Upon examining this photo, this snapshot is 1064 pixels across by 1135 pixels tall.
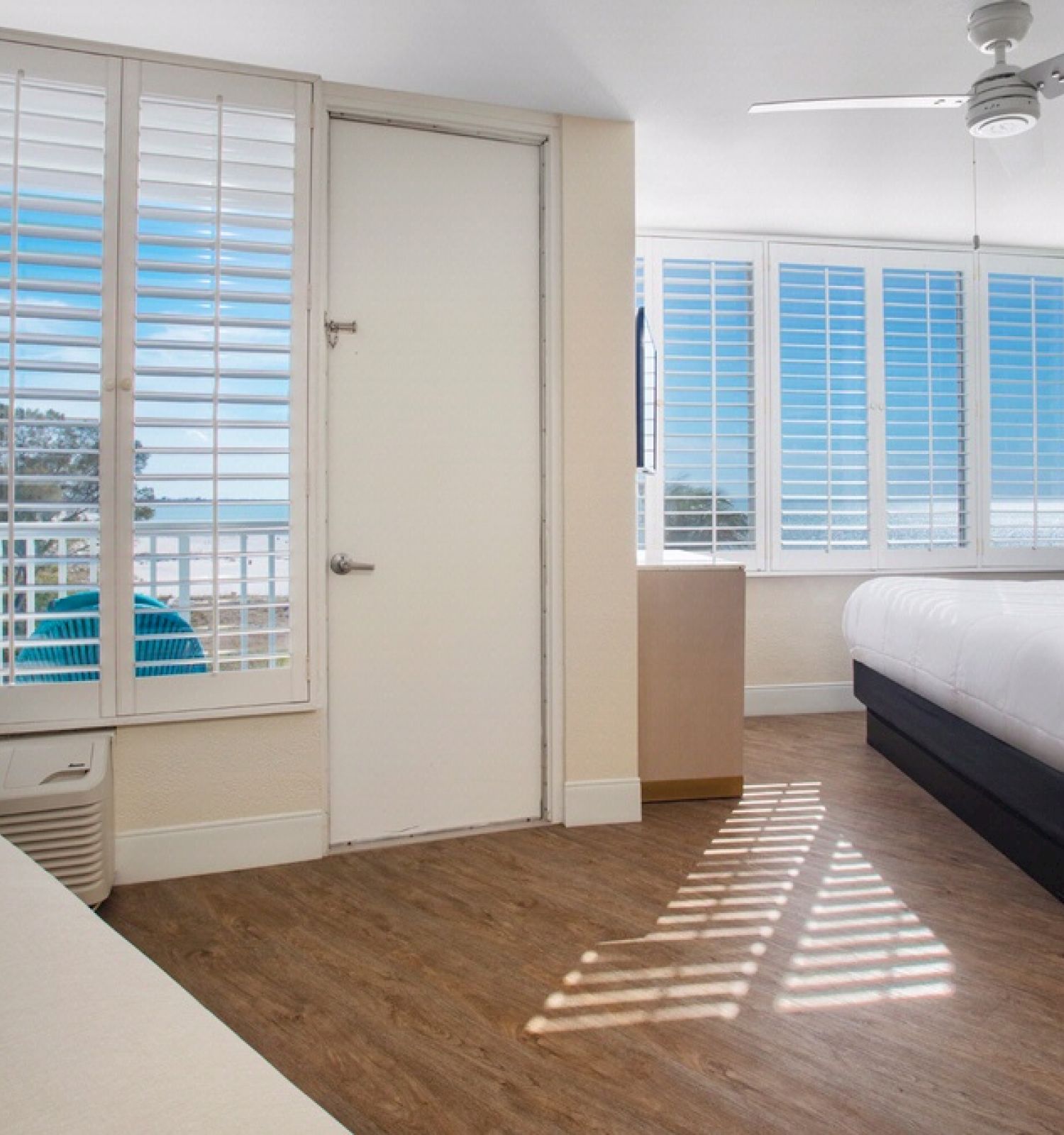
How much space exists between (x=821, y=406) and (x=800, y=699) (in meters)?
1.55

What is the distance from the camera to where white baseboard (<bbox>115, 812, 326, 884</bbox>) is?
2420 mm

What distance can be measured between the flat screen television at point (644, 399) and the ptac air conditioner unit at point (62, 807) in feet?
6.43

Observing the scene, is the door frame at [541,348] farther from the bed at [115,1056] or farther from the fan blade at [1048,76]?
the bed at [115,1056]

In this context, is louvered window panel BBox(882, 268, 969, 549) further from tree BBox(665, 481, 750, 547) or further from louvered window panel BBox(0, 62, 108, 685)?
louvered window panel BBox(0, 62, 108, 685)

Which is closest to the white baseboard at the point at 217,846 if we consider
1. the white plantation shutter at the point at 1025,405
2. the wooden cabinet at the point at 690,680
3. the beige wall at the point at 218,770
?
the beige wall at the point at 218,770

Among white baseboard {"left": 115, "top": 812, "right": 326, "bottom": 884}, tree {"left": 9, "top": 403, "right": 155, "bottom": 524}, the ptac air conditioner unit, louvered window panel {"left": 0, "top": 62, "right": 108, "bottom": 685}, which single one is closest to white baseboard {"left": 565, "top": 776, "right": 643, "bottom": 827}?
white baseboard {"left": 115, "top": 812, "right": 326, "bottom": 884}

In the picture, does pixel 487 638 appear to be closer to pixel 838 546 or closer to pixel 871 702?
pixel 871 702

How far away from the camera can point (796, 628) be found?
443 centimetres

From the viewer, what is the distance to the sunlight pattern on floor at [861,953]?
182cm

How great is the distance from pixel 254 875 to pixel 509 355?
1.84 metres

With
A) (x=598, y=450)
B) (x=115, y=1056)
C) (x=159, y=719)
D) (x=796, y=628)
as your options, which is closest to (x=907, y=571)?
(x=796, y=628)

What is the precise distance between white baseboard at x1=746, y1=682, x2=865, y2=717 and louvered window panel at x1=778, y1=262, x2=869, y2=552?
29.3 inches

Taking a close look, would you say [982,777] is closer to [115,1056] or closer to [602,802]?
[602,802]

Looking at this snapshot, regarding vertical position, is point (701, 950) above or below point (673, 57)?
below
